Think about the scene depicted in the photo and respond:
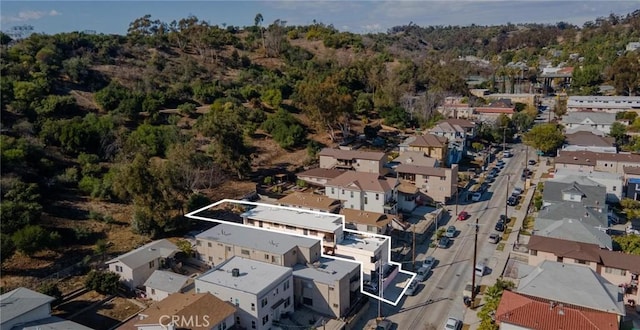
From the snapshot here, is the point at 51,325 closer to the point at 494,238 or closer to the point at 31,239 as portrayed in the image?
the point at 31,239

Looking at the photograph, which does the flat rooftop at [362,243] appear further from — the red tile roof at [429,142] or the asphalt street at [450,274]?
the red tile roof at [429,142]

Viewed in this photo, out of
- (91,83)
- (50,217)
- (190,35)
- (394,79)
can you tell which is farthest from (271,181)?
(190,35)

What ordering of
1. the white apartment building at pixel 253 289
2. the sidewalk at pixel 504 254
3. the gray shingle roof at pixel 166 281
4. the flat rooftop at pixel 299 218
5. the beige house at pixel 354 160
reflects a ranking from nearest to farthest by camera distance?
the white apartment building at pixel 253 289, the sidewalk at pixel 504 254, the gray shingle roof at pixel 166 281, the flat rooftop at pixel 299 218, the beige house at pixel 354 160

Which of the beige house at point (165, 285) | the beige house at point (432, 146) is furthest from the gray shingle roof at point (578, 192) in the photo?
the beige house at point (165, 285)

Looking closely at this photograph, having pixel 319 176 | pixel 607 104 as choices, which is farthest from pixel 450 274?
pixel 607 104

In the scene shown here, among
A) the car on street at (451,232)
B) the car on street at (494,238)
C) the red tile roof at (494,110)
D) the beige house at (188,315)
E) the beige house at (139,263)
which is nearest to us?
the beige house at (188,315)

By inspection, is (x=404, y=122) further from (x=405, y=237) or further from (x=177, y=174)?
(x=177, y=174)
